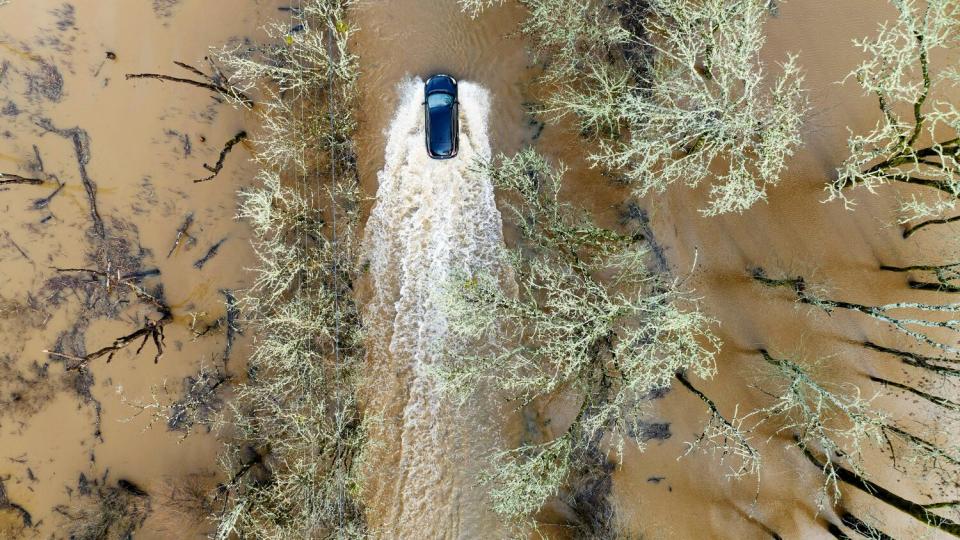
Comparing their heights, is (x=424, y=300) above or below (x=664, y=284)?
above

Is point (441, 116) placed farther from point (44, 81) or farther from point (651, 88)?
point (44, 81)

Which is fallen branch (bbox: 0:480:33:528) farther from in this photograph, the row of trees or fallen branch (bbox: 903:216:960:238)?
fallen branch (bbox: 903:216:960:238)

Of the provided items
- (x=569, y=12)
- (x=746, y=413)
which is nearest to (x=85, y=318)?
(x=569, y=12)

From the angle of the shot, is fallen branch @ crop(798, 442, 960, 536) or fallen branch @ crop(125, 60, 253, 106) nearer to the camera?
fallen branch @ crop(798, 442, 960, 536)

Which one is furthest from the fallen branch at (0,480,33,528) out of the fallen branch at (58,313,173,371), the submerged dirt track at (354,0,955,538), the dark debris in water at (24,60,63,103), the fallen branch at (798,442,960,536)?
the fallen branch at (798,442,960,536)

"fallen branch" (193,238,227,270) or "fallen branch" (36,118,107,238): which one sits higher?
"fallen branch" (36,118,107,238)

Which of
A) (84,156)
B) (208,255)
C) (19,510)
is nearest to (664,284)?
(208,255)

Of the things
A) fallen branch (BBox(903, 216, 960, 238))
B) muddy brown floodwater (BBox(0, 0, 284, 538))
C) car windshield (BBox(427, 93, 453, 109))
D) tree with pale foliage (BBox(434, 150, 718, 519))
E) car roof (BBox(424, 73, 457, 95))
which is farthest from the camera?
muddy brown floodwater (BBox(0, 0, 284, 538))
